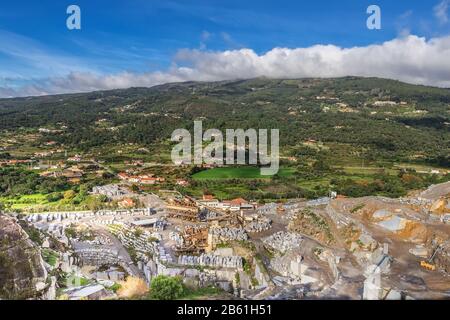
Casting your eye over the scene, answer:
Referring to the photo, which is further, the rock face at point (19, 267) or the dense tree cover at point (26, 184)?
the dense tree cover at point (26, 184)

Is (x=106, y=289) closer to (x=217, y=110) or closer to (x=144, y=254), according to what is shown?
(x=144, y=254)

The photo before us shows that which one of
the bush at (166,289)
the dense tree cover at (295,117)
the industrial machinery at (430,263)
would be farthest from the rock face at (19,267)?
the dense tree cover at (295,117)

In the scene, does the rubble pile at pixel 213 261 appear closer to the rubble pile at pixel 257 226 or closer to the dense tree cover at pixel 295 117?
the rubble pile at pixel 257 226

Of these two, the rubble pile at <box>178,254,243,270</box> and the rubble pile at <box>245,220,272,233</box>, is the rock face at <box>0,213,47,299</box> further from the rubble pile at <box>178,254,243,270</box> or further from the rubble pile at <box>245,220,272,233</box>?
the rubble pile at <box>245,220,272,233</box>

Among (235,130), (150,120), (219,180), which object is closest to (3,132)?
(150,120)
